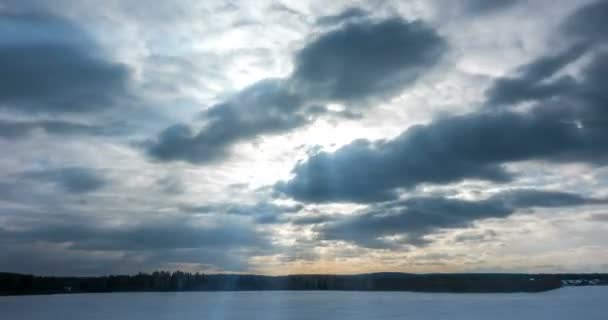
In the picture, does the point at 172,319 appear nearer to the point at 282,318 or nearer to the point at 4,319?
the point at 282,318

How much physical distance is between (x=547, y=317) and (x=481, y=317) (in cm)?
Answer: 771

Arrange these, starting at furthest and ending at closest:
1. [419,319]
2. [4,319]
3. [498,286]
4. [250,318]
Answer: [498,286] < [4,319] < [250,318] < [419,319]

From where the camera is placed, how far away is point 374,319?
225 ft

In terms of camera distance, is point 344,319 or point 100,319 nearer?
point 344,319

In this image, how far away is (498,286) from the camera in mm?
199375

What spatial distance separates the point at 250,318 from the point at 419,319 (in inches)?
781

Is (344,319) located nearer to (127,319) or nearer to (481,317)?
(481,317)

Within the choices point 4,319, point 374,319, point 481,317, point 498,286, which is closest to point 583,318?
point 481,317

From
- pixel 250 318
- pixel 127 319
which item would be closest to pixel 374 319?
pixel 250 318

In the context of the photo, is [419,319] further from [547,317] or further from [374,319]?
[547,317]

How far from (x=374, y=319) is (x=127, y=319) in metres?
30.0

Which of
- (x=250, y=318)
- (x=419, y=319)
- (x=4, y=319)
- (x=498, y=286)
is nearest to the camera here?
(x=419, y=319)

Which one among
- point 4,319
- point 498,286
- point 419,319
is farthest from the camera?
point 498,286

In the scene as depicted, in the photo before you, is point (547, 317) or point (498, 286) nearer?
point (547, 317)
